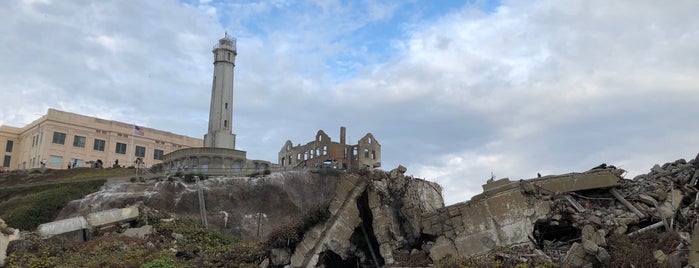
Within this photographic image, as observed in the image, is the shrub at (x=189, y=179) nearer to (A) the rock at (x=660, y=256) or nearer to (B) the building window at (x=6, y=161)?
(A) the rock at (x=660, y=256)

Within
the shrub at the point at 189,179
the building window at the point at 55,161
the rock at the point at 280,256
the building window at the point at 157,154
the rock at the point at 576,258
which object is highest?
the building window at the point at 157,154

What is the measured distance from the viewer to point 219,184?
128 feet

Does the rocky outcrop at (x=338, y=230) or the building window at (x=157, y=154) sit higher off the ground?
the building window at (x=157, y=154)

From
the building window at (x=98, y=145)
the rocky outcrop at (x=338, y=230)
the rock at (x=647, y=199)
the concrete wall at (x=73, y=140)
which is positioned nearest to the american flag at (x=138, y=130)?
the concrete wall at (x=73, y=140)

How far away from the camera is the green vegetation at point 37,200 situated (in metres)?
34.7

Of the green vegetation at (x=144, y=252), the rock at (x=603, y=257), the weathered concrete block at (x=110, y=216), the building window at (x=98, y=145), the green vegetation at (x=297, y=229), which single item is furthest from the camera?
the building window at (x=98, y=145)

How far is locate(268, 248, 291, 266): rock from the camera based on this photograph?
17.0 meters

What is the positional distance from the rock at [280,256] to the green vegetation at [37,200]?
77.8ft

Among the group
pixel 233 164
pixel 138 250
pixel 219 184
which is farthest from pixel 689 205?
pixel 233 164

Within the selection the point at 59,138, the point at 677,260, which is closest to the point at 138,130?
the point at 59,138

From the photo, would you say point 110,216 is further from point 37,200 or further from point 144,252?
point 37,200

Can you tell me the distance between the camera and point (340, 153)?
5650 cm

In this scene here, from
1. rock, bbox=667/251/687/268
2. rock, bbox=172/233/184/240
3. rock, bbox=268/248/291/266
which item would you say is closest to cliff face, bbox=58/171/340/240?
rock, bbox=172/233/184/240

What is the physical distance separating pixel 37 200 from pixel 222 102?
Answer: 21455 mm
